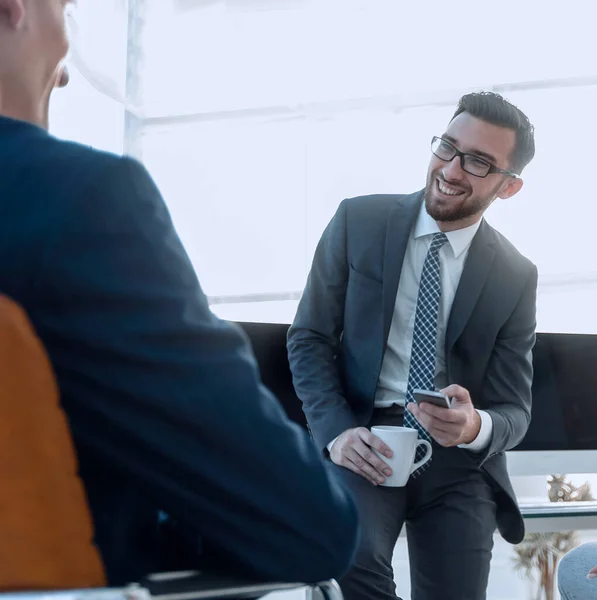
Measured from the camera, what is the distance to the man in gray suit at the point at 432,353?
1942mm

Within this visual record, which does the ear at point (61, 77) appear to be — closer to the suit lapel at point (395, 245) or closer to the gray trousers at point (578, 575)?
the suit lapel at point (395, 245)

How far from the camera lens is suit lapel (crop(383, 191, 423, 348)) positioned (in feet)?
7.02

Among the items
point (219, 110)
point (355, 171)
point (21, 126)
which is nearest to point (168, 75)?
point (219, 110)

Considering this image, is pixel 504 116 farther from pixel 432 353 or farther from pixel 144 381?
pixel 144 381

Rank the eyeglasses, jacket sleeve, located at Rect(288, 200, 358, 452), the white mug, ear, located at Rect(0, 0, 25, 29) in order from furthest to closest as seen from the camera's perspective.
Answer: the eyeglasses < jacket sleeve, located at Rect(288, 200, 358, 452) < the white mug < ear, located at Rect(0, 0, 25, 29)

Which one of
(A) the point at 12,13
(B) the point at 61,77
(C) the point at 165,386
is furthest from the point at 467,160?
(C) the point at 165,386

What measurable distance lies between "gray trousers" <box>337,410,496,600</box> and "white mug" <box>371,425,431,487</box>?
0.46ft

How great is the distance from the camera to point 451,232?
89.5 inches

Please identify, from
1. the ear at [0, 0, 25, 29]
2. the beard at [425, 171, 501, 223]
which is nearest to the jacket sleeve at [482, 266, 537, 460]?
the beard at [425, 171, 501, 223]

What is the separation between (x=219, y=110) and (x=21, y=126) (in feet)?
14.3

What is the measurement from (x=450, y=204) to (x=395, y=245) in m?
0.21

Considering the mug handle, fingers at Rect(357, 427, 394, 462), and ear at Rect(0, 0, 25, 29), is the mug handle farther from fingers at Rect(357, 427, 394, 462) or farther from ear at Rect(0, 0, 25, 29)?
ear at Rect(0, 0, 25, 29)

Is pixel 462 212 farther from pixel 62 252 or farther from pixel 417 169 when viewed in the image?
pixel 417 169

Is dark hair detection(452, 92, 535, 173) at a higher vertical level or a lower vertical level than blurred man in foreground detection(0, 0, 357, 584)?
higher
